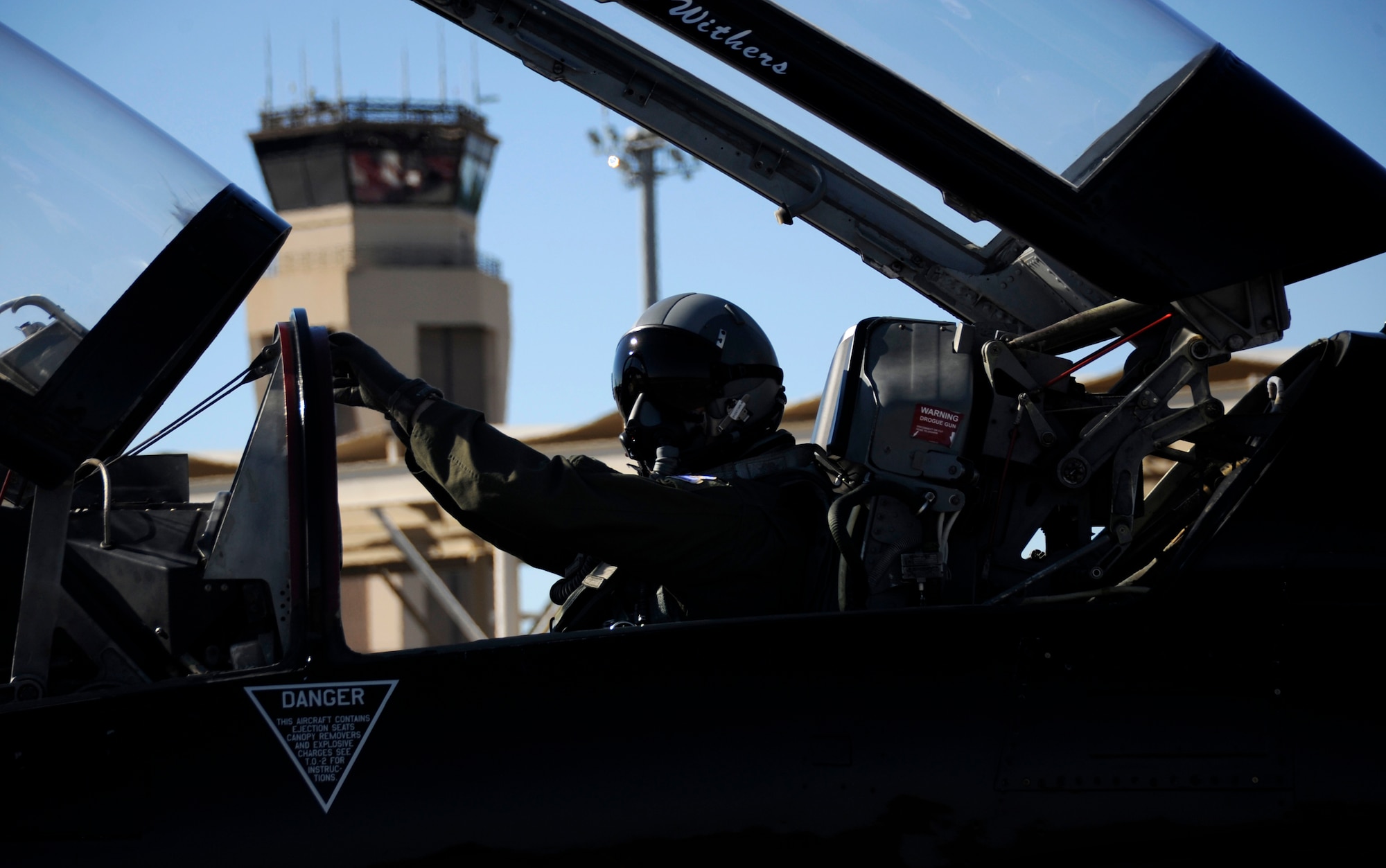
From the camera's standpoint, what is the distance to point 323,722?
203cm

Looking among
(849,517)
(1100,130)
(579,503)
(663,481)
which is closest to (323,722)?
(579,503)

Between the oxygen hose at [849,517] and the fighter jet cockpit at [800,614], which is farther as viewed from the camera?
the oxygen hose at [849,517]

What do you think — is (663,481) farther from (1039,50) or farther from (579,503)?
(1039,50)

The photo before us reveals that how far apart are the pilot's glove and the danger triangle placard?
0.67 m

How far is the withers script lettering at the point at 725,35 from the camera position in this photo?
2.25 metres

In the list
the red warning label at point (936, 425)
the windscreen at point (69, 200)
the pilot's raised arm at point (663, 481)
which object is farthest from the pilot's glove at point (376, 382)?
the red warning label at point (936, 425)

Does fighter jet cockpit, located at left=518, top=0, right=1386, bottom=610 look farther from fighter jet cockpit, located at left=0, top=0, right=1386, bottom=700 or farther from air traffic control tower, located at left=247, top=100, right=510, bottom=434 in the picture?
air traffic control tower, located at left=247, top=100, right=510, bottom=434

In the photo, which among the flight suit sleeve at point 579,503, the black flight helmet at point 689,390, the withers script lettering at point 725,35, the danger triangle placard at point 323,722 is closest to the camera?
the danger triangle placard at point 323,722

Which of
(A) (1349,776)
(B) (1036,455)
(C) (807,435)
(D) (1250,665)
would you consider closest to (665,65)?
(B) (1036,455)

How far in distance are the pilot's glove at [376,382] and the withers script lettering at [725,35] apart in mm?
861

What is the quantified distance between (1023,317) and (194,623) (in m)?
1.94

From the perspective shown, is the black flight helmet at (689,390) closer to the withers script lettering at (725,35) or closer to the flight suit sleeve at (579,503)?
the flight suit sleeve at (579,503)

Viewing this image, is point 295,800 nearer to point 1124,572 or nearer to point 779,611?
point 779,611

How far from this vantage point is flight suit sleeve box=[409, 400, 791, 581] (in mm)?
2500
